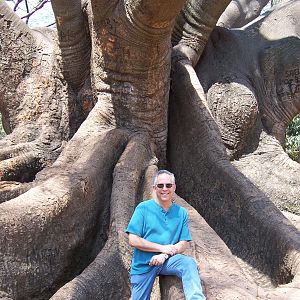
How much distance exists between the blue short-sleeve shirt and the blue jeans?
0.03 metres

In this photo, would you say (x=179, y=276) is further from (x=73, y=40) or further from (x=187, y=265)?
(x=73, y=40)

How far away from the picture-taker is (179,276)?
8.00 ft

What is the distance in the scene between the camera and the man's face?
2.45m

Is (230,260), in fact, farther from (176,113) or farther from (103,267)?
(176,113)

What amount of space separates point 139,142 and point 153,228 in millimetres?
1562

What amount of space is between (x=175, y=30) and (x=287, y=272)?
96.1 inches

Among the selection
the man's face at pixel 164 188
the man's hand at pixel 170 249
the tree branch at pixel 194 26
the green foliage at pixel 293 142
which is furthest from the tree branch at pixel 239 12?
the man's hand at pixel 170 249

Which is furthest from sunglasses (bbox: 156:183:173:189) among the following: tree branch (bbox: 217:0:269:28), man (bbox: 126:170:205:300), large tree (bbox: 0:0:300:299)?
tree branch (bbox: 217:0:269:28)

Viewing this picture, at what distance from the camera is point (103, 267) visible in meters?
2.82

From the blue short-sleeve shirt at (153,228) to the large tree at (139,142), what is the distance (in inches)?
6.3

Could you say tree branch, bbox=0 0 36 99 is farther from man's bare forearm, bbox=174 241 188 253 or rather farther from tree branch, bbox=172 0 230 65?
man's bare forearm, bbox=174 241 188 253

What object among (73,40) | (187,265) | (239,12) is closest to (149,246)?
(187,265)

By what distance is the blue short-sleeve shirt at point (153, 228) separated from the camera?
8.04ft

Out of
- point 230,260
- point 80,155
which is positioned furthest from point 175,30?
point 230,260
